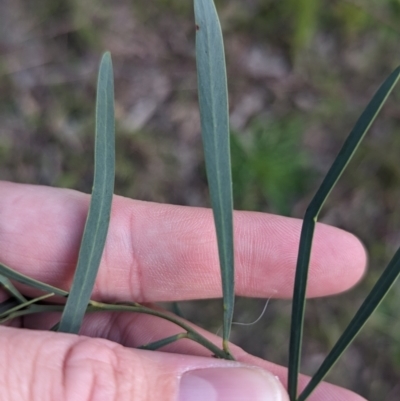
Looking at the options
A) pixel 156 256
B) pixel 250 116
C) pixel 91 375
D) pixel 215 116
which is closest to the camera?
pixel 215 116

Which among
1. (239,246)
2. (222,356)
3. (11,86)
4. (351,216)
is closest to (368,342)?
(351,216)

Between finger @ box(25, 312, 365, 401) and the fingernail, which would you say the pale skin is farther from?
the fingernail

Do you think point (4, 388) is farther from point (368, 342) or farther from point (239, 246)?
point (368, 342)

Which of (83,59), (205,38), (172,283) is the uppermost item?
(205,38)

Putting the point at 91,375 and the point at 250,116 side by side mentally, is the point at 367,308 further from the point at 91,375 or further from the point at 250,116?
the point at 250,116

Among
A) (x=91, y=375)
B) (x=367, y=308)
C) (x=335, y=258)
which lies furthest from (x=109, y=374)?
(x=335, y=258)
